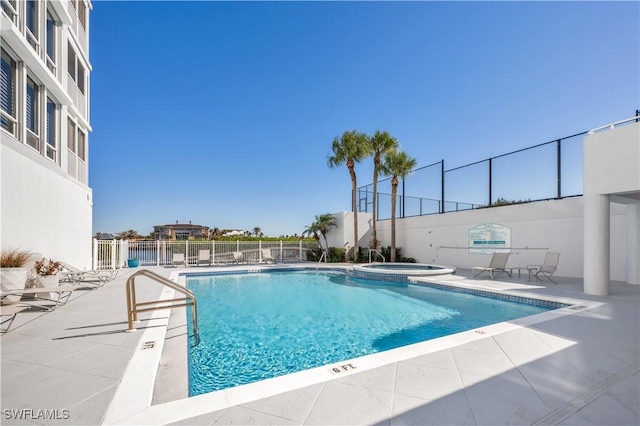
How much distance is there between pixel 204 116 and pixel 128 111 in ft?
12.9

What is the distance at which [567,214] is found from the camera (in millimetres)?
10461

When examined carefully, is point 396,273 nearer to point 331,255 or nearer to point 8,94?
point 331,255

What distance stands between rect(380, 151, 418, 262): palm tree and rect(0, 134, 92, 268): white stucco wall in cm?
1414

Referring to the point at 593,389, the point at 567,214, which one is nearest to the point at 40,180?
the point at 593,389

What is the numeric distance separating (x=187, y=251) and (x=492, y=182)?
15.6 meters

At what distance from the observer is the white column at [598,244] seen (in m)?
7.07

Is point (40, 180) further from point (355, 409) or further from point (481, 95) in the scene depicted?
point (481, 95)

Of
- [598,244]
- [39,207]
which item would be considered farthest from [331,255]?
[39,207]

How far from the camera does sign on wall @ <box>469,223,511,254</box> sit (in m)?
12.3

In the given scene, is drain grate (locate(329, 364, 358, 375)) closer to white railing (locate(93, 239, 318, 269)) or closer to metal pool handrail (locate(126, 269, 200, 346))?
metal pool handrail (locate(126, 269, 200, 346))

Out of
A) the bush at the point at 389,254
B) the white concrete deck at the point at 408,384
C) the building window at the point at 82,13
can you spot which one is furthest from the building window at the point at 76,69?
the bush at the point at 389,254

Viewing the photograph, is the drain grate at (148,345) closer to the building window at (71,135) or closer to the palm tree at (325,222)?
the building window at (71,135)

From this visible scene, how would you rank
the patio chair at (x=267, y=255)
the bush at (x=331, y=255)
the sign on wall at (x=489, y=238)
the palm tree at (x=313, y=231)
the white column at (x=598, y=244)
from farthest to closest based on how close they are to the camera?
the palm tree at (x=313, y=231) → the bush at (x=331, y=255) → the patio chair at (x=267, y=255) → the sign on wall at (x=489, y=238) → the white column at (x=598, y=244)

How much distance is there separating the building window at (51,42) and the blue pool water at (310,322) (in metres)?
8.38
